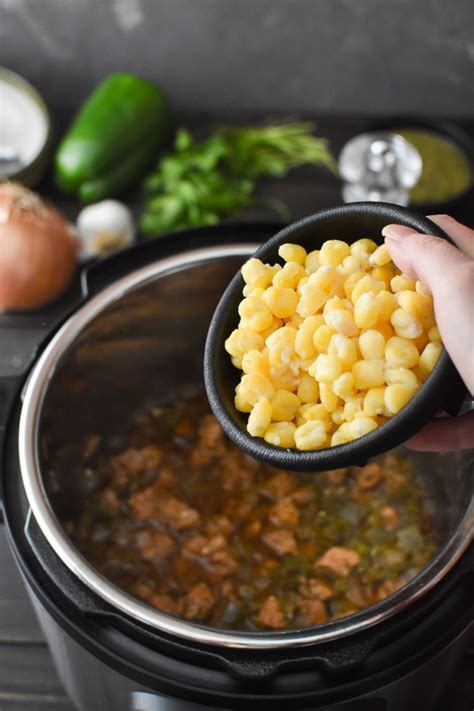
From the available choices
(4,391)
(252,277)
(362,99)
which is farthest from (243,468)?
(362,99)

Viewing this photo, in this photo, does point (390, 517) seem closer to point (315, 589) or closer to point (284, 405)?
point (315, 589)

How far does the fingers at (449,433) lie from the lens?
1162 mm

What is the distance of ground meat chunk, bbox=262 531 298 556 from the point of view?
58.6 inches

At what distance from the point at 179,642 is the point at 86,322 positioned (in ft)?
1.83

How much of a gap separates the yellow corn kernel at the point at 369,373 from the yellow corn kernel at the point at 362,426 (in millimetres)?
44

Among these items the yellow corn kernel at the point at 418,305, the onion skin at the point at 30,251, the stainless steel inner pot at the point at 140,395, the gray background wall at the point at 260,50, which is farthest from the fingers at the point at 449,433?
the gray background wall at the point at 260,50

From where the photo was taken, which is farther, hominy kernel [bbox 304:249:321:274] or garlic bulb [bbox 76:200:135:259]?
garlic bulb [bbox 76:200:135:259]

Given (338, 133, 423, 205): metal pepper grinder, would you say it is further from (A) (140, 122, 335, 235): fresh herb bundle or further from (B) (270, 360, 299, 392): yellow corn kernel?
(B) (270, 360, 299, 392): yellow corn kernel

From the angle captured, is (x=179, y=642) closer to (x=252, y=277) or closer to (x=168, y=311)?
(x=252, y=277)

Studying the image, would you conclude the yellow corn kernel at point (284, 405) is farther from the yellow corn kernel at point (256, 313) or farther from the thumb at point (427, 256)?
the thumb at point (427, 256)

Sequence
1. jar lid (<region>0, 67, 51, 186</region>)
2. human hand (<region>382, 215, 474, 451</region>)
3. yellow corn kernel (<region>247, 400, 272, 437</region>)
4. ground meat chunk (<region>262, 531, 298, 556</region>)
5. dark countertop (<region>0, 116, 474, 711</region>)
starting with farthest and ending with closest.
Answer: jar lid (<region>0, 67, 51, 186</region>)
ground meat chunk (<region>262, 531, 298, 556</region>)
dark countertop (<region>0, 116, 474, 711</region>)
yellow corn kernel (<region>247, 400, 272, 437</region>)
human hand (<region>382, 215, 474, 451</region>)

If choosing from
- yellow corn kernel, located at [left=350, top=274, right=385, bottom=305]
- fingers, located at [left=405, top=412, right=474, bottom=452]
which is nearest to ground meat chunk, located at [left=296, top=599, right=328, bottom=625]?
fingers, located at [left=405, top=412, right=474, bottom=452]

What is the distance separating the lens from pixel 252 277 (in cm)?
111

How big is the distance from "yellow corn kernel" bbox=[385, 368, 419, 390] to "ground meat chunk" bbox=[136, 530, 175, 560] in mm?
674
